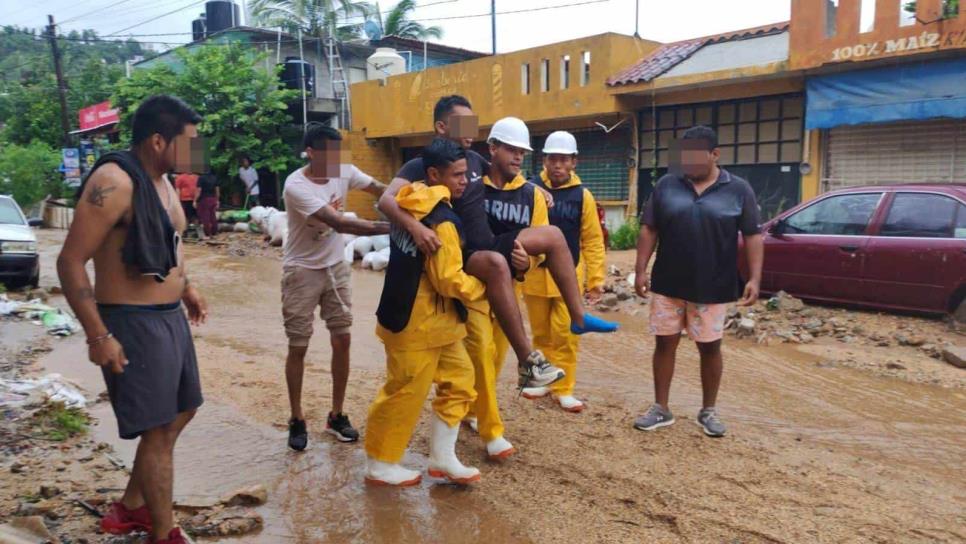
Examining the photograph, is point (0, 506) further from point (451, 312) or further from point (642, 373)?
point (642, 373)

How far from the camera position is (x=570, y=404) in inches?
196

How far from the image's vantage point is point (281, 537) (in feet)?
10.8

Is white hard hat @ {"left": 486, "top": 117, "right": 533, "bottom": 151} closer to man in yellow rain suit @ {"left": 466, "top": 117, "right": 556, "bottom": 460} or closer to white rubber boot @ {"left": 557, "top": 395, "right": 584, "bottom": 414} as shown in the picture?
man in yellow rain suit @ {"left": 466, "top": 117, "right": 556, "bottom": 460}

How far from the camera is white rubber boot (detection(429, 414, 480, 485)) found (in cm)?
→ 366

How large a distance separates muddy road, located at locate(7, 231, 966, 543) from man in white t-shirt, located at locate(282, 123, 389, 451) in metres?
0.50

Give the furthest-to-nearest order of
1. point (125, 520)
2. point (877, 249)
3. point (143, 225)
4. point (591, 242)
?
point (877, 249) → point (591, 242) → point (125, 520) → point (143, 225)

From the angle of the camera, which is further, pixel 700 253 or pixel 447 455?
pixel 700 253

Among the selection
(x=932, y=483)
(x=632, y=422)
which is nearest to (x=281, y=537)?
(x=632, y=422)

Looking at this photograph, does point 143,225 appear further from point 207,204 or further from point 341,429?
point 207,204

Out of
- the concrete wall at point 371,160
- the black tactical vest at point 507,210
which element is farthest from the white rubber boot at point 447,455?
the concrete wall at point 371,160

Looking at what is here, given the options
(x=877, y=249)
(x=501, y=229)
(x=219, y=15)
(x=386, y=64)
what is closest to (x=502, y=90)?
(x=386, y=64)

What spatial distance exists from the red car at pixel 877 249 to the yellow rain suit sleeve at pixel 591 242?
3938 mm

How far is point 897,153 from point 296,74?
55.9 ft

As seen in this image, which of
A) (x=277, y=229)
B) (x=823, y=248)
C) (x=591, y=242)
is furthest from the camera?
(x=277, y=229)
